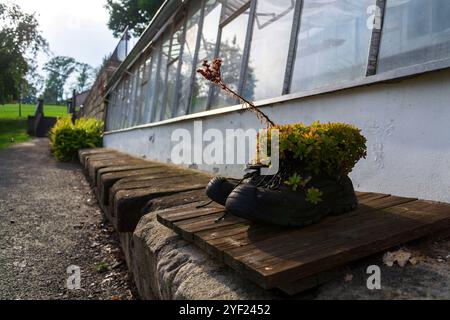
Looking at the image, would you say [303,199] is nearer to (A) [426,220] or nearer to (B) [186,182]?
(A) [426,220]

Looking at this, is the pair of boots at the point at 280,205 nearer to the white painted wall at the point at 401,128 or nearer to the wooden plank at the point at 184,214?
the wooden plank at the point at 184,214

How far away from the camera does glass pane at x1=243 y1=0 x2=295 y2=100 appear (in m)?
3.00

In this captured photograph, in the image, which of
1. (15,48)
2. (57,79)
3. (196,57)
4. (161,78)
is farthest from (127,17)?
(57,79)

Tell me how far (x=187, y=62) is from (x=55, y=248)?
346 centimetres

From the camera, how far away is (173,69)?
20.4 ft

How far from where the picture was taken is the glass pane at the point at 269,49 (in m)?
3.00

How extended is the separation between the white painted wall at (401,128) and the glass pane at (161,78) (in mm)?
4664

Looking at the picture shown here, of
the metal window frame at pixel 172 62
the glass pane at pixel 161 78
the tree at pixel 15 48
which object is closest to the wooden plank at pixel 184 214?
the metal window frame at pixel 172 62

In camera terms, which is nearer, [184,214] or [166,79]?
[184,214]

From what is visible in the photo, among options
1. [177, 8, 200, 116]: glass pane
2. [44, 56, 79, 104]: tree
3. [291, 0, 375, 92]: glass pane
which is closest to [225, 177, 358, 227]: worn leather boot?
[291, 0, 375, 92]: glass pane

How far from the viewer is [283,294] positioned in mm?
1093

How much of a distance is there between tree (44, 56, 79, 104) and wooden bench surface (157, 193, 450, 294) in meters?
88.0

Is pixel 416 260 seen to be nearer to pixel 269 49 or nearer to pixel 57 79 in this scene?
pixel 269 49
